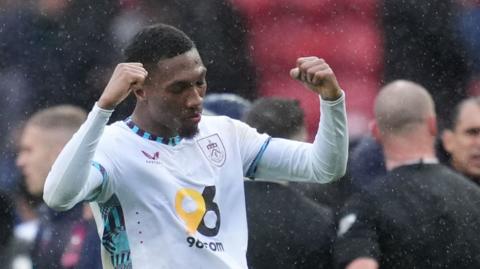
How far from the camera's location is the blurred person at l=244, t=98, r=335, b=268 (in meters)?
6.39

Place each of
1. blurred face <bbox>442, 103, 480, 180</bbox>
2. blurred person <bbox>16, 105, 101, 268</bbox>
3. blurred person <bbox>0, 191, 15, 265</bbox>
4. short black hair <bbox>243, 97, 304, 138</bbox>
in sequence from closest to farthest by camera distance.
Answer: short black hair <bbox>243, 97, 304, 138</bbox> → blurred person <bbox>16, 105, 101, 268</bbox> → blurred person <bbox>0, 191, 15, 265</bbox> → blurred face <bbox>442, 103, 480, 180</bbox>

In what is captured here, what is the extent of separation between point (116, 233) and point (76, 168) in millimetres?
371

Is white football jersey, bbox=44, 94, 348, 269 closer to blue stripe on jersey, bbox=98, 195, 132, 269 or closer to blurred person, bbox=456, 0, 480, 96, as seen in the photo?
blue stripe on jersey, bbox=98, 195, 132, 269

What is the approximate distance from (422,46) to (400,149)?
3.04m

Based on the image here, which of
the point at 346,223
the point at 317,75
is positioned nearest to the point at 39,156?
the point at 346,223

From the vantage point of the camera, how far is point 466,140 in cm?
757

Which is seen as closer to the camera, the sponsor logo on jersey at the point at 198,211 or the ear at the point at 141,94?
the sponsor logo on jersey at the point at 198,211

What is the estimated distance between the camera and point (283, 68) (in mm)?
9367

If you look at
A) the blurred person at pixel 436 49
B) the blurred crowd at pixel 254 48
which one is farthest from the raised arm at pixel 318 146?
the blurred person at pixel 436 49

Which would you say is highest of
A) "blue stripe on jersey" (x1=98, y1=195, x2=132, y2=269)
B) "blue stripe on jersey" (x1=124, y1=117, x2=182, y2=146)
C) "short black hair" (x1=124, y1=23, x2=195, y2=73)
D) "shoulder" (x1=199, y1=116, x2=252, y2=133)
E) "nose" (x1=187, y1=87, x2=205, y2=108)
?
"short black hair" (x1=124, y1=23, x2=195, y2=73)

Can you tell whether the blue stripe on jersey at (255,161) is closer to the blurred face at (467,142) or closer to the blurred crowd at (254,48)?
the blurred face at (467,142)

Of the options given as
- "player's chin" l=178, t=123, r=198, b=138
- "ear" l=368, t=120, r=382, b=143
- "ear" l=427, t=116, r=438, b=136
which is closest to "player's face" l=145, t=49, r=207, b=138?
"player's chin" l=178, t=123, r=198, b=138

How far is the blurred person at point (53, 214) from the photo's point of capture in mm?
6824

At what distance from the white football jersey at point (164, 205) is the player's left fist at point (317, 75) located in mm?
451
